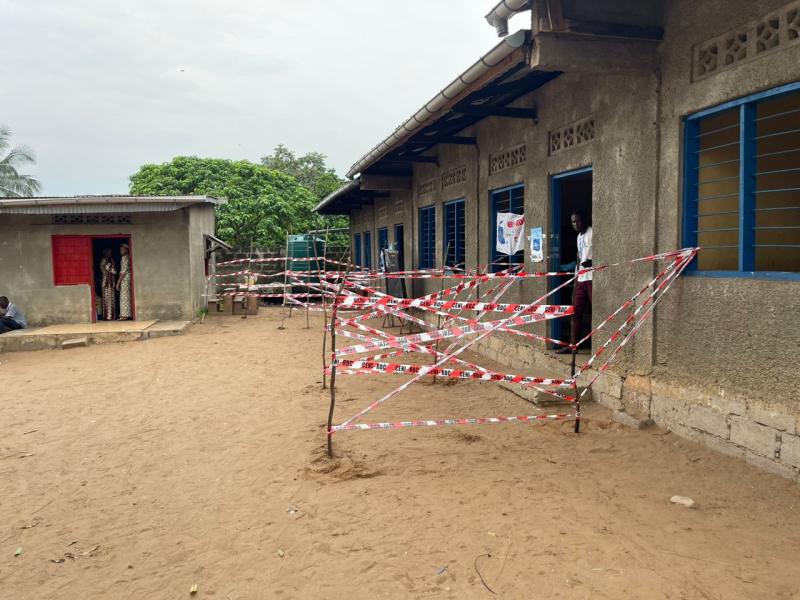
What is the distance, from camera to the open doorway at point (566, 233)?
7277mm

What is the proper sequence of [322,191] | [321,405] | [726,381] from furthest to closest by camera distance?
[322,191] < [321,405] < [726,381]

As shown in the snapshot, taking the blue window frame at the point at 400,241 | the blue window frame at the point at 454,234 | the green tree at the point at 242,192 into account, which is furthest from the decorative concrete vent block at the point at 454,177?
the green tree at the point at 242,192

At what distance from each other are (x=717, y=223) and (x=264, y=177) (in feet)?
76.3

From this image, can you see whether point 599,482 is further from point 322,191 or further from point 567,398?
point 322,191

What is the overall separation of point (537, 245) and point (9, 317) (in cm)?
1108

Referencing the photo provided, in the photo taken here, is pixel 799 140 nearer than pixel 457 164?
Yes

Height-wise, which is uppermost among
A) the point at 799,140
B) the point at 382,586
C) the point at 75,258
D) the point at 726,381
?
the point at 799,140

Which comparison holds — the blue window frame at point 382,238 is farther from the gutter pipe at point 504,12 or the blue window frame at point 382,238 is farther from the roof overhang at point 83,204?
the gutter pipe at point 504,12

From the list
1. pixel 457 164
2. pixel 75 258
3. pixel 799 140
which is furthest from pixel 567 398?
pixel 75 258

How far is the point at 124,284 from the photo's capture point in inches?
536

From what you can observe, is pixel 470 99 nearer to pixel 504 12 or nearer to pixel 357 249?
pixel 504 12

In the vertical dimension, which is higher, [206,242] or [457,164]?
[457,164]

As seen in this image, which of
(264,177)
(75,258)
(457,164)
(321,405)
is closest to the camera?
(321,405)

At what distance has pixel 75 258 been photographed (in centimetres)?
1312
